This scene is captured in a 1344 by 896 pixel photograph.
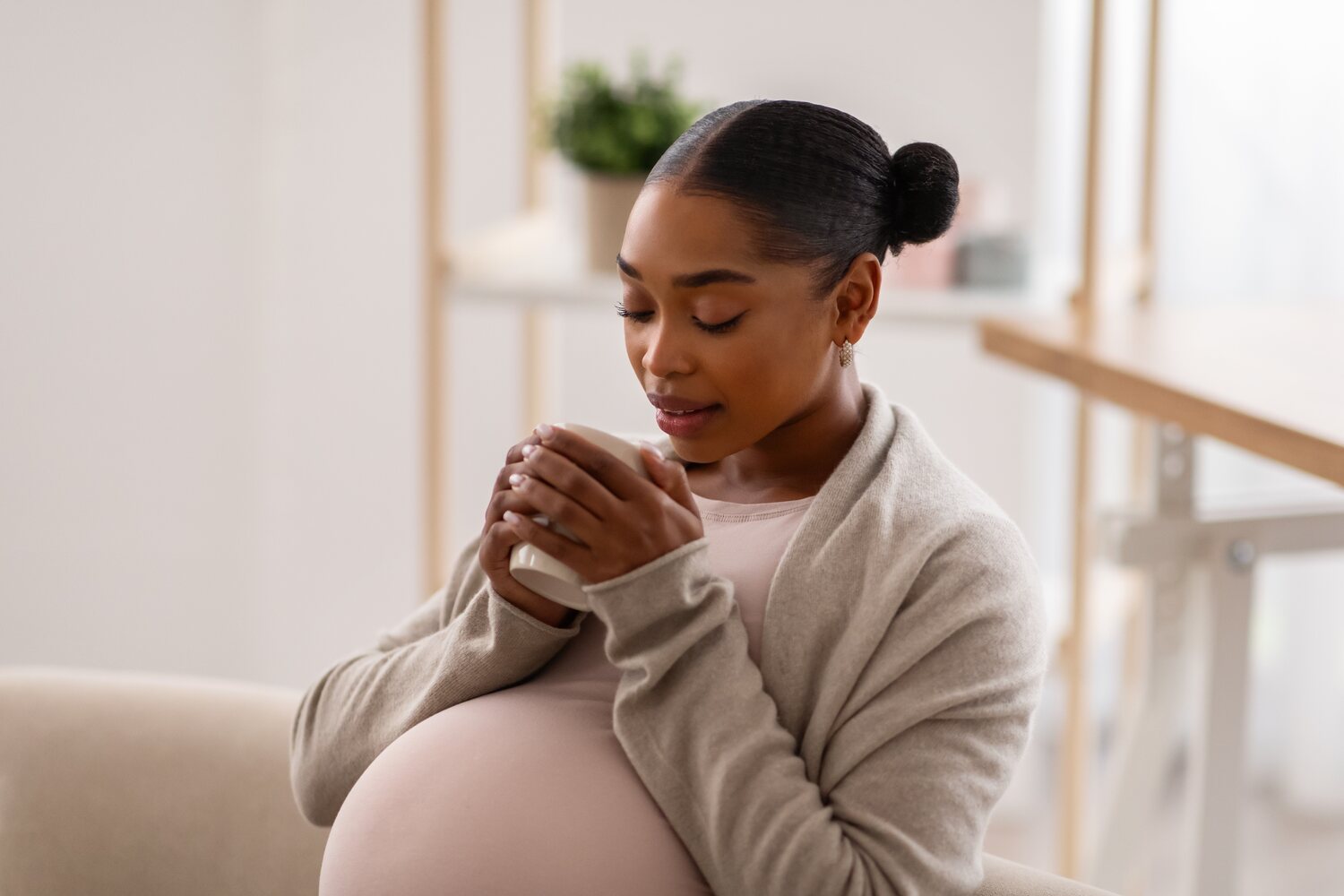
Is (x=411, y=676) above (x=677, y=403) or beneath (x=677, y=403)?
beneath

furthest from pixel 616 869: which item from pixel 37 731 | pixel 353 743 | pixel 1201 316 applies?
pixel 1201 316

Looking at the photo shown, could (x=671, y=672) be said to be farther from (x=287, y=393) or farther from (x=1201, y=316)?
(x=287, y=393)

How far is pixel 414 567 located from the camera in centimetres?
317

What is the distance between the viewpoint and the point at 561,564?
849 millimetres

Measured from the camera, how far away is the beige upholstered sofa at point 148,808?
47.9 inches

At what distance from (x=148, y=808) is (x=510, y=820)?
1.64ft

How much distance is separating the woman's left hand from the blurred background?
1.30 metres

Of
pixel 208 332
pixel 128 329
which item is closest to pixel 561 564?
pixel 128 329

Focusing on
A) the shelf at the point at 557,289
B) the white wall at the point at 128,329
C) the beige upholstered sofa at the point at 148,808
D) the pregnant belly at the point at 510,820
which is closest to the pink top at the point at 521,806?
the pregnant belly at the point at 510,820

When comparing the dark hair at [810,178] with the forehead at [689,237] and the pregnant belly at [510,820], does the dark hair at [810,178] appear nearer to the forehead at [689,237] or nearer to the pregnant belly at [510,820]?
the forehead at [689,237]

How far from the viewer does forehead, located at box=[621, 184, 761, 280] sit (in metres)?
0.84

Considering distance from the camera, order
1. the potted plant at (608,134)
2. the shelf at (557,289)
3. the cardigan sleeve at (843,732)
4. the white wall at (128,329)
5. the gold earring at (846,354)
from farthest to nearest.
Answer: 1. the white wall at (128,329)
2. the potted plant at (608,134)
3. the shelf at (557,289)
4. the gold earring at (846,354)
5. the cardigan sleeve at (843,732)

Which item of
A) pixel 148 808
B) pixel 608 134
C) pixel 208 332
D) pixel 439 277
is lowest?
pixel 148 808

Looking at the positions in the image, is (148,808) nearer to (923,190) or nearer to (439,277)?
(923,190)
